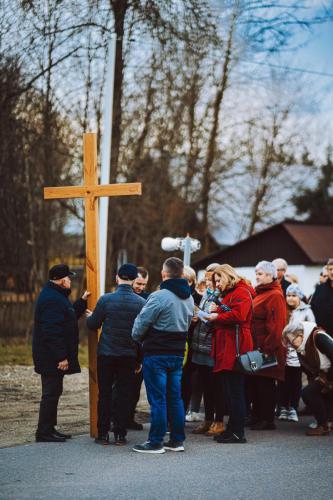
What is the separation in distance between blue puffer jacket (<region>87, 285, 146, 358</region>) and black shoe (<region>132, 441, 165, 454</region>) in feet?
3.08

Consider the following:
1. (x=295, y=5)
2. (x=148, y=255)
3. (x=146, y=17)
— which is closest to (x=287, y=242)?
(x=148, y=255)

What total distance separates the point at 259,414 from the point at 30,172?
15.6m

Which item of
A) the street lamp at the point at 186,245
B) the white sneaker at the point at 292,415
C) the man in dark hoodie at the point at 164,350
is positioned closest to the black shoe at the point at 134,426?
the man in dark hoodie at the point at 164,350

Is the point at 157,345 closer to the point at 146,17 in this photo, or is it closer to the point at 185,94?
the point at 146,17

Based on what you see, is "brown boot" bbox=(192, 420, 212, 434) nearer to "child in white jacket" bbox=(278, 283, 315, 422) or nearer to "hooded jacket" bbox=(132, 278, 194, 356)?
"hooded jacket" bbox=(132, 278, 194, 356)

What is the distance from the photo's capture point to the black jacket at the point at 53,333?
8547 mm

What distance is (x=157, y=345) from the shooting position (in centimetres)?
818

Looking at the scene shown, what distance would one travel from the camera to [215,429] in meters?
9.27

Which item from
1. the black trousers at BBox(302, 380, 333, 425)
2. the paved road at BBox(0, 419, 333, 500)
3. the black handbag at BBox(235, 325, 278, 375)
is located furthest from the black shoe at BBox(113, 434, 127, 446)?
the black trousers at BBox(302, 380, 333, 425)

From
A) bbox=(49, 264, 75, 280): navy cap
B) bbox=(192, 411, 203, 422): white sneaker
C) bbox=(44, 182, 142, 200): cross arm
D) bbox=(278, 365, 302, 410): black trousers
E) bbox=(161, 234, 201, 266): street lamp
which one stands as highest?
bbox=(44, 182, 142, 200): cross arm

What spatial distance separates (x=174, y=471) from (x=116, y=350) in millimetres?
1709

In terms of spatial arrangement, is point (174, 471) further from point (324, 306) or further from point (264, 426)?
point (324, 306)

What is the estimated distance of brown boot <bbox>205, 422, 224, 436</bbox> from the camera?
923cm

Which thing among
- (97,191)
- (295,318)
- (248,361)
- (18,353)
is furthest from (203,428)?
(18,353)
